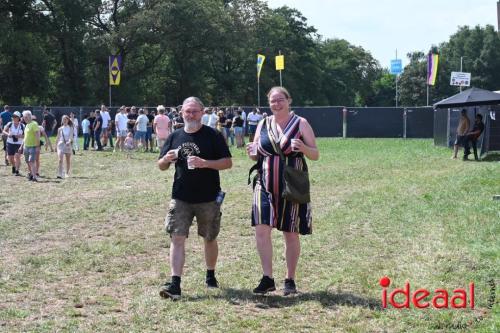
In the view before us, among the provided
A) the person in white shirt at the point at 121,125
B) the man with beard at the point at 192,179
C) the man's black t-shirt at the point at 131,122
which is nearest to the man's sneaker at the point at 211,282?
the man with beard at the point at 192,179

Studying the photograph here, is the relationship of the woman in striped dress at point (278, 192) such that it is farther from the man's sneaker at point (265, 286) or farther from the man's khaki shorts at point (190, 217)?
the man's khaki shorts at point (190, 217)

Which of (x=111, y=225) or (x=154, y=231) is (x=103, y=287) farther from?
(x=111, y=225)

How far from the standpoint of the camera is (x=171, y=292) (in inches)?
239

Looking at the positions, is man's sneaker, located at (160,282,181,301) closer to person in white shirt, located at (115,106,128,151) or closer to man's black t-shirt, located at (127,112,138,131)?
person in white shirt, located at (115,106,128,151)

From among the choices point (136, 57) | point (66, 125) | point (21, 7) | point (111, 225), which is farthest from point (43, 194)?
point (136, 57)

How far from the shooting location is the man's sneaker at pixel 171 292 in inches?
238

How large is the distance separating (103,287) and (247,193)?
7.17 m

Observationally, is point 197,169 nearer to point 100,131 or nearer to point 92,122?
point 100,131

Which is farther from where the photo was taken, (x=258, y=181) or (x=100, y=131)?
(x=100, y=131)

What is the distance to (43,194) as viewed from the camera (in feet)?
46.9

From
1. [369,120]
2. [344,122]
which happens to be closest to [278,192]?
[344,122]

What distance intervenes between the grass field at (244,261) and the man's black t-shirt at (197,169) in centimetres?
89

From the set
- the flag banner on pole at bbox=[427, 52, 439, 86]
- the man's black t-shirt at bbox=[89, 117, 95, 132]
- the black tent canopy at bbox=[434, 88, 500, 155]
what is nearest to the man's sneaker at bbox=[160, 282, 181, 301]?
the black tent canopy at bbox=[434, 88, 500, 155]

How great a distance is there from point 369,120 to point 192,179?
34.2m
